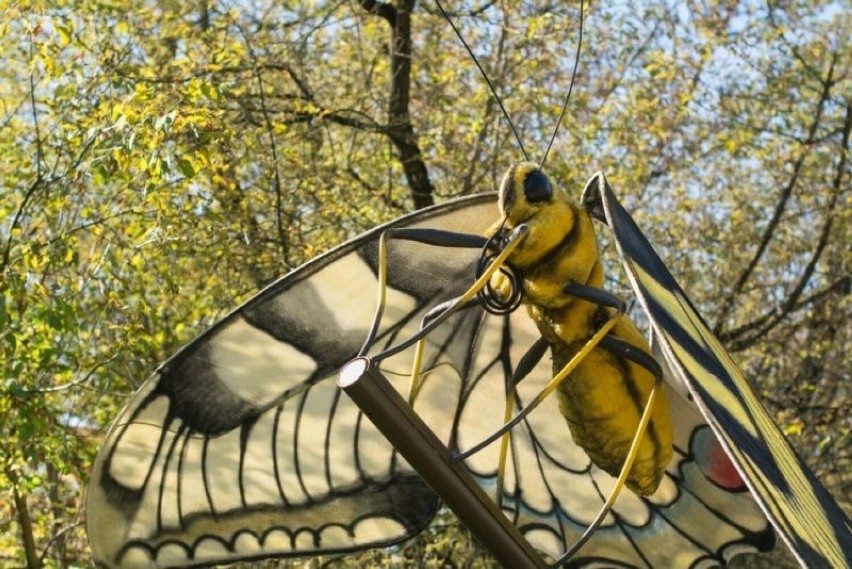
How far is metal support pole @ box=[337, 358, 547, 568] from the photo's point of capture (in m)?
2.81

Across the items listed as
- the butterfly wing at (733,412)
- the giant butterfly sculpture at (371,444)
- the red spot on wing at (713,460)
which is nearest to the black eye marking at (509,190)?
the butterfly wing at (733,412)

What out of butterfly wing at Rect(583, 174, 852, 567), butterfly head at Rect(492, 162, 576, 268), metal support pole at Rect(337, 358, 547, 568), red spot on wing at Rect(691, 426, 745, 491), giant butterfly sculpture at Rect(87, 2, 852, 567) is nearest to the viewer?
butterfly wing at Rect(583, 174, 852, 567)

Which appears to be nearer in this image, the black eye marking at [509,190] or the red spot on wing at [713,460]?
the black eye marking at [509,190]

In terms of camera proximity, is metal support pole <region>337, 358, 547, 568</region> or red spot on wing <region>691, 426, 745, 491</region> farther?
red spot on wing <region>691, 426, 745, 491</region>

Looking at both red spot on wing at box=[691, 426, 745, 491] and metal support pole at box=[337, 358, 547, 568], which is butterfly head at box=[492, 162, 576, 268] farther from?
red spot on wing at box=[691, 426, 745, 491]

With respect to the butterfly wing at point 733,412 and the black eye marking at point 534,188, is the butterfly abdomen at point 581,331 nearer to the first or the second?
the black eye marking at point 534,188

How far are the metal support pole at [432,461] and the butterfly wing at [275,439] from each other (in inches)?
41.4

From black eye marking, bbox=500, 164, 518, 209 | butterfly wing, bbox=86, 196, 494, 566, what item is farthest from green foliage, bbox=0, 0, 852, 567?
black eye marking, bbox=500, 164, 518, 209

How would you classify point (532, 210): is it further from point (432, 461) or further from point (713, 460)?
point (713, 460)

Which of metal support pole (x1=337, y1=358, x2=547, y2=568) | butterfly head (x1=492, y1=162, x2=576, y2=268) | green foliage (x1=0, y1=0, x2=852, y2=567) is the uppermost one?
green foliage (x1=0, y1=0, x2=852, y2=567)

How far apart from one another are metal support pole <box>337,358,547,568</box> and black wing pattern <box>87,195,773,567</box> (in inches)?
42.0

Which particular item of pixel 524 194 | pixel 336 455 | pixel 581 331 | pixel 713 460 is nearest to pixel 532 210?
pixel 524 194

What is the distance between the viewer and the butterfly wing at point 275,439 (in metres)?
3.98

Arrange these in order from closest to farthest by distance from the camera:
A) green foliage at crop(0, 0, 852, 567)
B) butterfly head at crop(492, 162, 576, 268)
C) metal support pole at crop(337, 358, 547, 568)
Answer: metal support pole at crop(337, 358, 547, 568)
butterfly head at crop(492, 162, 576, 268)
green foliage at crop(0, 0, 852, 567)
